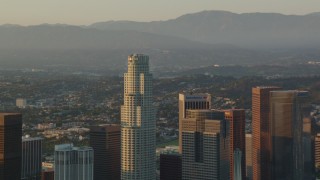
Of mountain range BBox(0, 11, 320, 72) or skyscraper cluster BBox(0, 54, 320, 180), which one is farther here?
mountain range BBox(0, 11, 320, 72)

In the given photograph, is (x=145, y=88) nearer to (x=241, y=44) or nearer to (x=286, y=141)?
(x=286, y=141)

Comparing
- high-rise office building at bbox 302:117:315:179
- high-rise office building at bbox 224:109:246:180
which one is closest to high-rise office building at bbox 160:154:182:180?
high-rise office building at bbox 224:109:246:180

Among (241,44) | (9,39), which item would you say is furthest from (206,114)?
(241,44)

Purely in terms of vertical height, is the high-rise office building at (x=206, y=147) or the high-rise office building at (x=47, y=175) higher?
the high-rise office building at (x=206, y=147)

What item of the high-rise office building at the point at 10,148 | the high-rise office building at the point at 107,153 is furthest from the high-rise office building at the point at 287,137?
the high-rise office building at the point at 10,148

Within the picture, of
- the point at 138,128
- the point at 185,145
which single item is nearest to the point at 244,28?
the point at 138,128

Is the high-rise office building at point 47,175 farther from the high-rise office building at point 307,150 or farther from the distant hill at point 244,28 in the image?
the distant hill at point 244,28

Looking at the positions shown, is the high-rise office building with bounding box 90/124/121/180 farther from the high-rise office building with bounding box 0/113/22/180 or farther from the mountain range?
the mountain range
